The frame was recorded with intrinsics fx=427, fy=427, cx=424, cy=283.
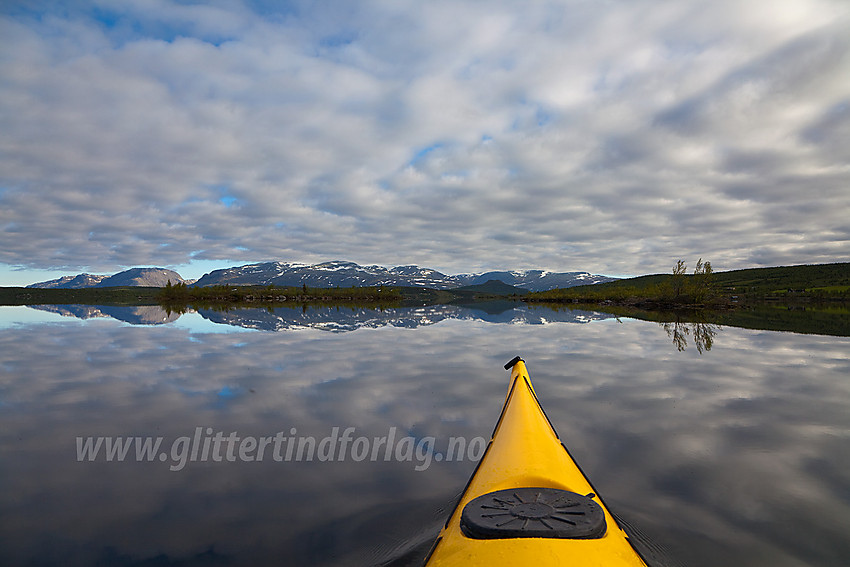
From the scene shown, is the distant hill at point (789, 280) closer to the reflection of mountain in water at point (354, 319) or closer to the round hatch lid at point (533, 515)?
the reflection of mountain in water at point (354, 319)

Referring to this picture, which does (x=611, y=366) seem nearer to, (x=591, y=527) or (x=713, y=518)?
(x=713, y=518)

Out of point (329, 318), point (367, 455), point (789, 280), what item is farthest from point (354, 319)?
point (789, 280)

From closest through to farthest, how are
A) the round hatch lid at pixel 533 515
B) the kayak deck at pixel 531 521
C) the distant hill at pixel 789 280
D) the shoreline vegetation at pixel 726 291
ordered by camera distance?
the kayak deck at pixel 531 521
the round hatch lid at pixel 533 515
the shoreline vegetation at pixel 726 291
the distant hill at pixel 789 280

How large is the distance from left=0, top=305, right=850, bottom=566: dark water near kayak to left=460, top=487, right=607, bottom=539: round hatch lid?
1.40 metres

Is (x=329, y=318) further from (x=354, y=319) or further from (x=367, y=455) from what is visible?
(x=367, y=455)

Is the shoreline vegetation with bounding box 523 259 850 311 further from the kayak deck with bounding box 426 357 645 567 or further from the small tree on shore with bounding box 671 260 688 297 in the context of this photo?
the kayak deck with bounding box 426 357 645 567

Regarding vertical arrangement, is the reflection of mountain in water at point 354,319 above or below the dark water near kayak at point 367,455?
above

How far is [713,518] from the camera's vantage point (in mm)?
5750

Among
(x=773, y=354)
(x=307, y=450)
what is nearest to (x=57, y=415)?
(x=307, y=450)

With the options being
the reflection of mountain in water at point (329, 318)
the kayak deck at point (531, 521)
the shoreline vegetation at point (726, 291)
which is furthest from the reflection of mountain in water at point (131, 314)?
the shoreline vegetation at point (726, 291)

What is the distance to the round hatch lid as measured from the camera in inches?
141

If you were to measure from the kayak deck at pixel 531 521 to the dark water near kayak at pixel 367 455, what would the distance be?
1.24 metres

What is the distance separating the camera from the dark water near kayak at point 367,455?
17.2 feet

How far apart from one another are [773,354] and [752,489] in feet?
57.0
